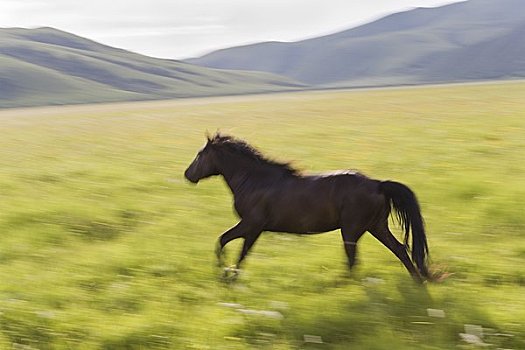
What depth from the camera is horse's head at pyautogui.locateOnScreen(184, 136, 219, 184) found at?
398 inches

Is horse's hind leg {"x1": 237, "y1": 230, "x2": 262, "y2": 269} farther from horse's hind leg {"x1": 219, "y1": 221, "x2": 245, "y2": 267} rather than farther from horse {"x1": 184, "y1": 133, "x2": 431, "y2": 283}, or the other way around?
horse's hind leg {"x1": 219, "y1": 221, "x2": 245, "y2": 267}

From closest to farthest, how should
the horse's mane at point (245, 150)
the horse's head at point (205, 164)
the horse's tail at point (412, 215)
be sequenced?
the horse's tail at point (412, 215), the horse's mane at point (245, 150), the horse's head at point (205, 164)

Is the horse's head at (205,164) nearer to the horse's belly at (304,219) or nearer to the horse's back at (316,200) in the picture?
the horse's back at (316,200)

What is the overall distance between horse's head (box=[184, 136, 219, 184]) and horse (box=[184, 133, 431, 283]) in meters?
0.09

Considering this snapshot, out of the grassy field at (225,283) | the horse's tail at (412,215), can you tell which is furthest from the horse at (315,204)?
the grassy field at (225,283)

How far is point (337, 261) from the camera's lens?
982cm

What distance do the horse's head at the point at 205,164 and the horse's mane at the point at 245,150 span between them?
11 cm

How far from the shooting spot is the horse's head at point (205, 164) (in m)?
10.1

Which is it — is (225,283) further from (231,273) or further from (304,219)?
(304,219)

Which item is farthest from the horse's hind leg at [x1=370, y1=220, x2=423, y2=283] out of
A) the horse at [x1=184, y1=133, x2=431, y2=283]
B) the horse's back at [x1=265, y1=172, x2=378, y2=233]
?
the horse's back at [x1=265, y1=172, x2=378, y2=233]

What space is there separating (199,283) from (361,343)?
3.10m

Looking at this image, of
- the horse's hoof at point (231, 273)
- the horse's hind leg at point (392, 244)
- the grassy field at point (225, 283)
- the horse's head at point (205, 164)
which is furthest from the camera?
the horse's head at point (205, 164)

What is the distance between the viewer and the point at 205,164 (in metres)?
10.2

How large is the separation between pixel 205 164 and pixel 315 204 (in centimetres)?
230
